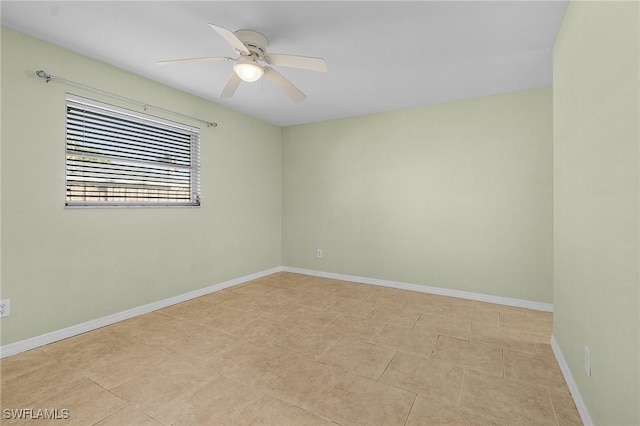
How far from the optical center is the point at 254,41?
2.21m

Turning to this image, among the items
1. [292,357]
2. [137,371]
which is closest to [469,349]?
[292,357]

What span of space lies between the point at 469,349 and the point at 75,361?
3.01 meters

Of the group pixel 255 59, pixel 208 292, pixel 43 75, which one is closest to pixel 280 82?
pixel 255 59

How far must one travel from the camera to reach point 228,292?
3.80 metres

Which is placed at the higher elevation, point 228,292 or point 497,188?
point 497,188

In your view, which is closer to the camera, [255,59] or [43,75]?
[255,59]

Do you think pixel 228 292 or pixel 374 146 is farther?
pixel 374 146

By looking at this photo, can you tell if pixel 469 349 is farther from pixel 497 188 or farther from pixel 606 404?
pixel 497 188

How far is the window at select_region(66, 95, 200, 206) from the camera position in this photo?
2.59 m

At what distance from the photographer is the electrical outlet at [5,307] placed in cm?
215

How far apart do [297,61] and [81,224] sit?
238cm

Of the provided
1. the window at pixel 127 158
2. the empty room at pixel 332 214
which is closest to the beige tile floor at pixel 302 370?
the empty room at pixel 332 214

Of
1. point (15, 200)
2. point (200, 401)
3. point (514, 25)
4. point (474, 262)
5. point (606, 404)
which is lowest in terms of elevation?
point (200, 401)

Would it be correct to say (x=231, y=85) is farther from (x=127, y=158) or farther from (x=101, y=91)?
(x=127, y=158)
